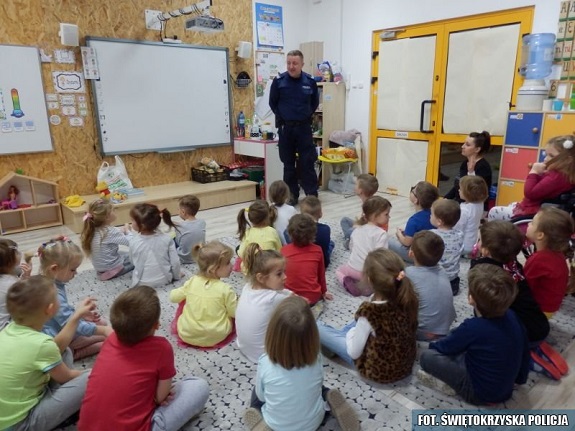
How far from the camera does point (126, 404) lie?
141 cm

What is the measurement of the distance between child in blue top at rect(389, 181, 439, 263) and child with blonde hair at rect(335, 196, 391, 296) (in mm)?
326

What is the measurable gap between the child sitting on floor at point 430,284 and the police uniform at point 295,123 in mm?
3219

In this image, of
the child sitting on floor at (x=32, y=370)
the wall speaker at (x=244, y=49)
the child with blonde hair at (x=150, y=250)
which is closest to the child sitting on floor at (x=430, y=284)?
the child sitting on floor at (x=32, y=370)

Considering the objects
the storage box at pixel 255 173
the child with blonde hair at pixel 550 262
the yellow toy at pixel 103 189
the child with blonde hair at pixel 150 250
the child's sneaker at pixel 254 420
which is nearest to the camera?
the child's sneaker at pixel 254 420

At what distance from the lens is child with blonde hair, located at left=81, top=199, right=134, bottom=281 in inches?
116

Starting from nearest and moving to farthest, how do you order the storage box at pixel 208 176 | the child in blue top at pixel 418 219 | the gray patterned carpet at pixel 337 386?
the gray patterned carpet at pixel 337 386, the child in blue top at pixel 418 219, the storage box at pixel 208 176

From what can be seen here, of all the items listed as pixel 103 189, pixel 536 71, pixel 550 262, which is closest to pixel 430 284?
pixel 550 262

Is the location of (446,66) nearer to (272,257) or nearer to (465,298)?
(465,298)

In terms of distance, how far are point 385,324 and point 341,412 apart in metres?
0.40

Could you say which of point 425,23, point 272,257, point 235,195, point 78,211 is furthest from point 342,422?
point 425,23

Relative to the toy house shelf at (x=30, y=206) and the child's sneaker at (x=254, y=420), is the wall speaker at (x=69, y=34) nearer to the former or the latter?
the toy house shelf at (x=30, y=206)

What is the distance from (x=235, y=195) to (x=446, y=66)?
3.02 m

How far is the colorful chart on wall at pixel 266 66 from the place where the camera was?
617 centimetres

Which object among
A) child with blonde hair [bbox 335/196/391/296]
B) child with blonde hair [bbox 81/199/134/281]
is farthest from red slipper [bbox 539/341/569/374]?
child with blonde hair [bbox 81/199/134/281]
